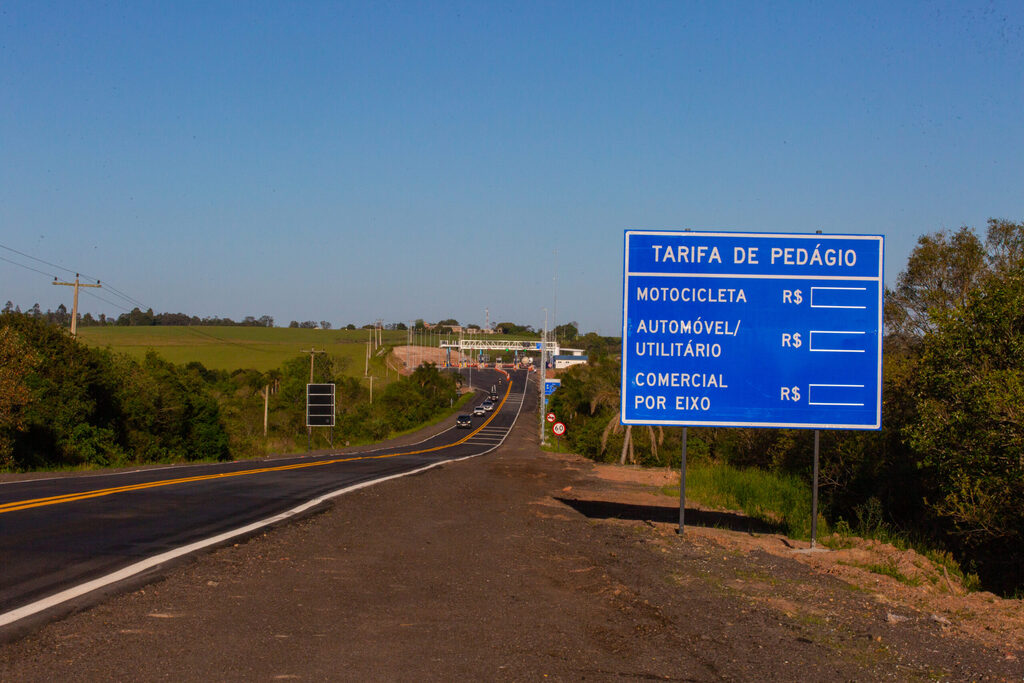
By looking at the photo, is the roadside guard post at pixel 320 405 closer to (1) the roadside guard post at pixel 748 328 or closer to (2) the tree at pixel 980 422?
(2) the tree at pixel 980 422

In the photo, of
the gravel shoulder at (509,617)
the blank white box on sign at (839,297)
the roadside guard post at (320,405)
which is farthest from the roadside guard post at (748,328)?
the roadside guard post at (320,405)

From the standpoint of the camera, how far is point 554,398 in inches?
3369

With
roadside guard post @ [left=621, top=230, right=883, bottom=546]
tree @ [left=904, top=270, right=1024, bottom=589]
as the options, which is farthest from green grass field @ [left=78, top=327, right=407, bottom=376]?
roadside guard post @ [left=621, top=230, right=883, bottom=546]

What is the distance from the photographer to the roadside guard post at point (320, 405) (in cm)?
5991

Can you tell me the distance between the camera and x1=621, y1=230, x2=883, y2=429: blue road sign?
12586 millimetres

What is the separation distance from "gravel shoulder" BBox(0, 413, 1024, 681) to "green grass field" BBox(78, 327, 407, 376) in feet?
394

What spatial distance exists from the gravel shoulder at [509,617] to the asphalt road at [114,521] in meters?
0.48

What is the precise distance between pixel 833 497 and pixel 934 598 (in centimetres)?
1757

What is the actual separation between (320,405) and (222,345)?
115302mm

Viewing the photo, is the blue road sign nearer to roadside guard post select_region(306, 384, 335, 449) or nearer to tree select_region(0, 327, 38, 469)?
tree select_region(0, 327, 38, 469)

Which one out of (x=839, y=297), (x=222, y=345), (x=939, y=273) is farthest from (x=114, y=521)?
(x=222, y=345)

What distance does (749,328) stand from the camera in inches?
503

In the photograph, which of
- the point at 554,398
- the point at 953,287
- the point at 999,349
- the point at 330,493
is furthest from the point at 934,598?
the point at 554,398

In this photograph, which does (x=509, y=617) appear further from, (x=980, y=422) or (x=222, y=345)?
(x=222, y=345)
